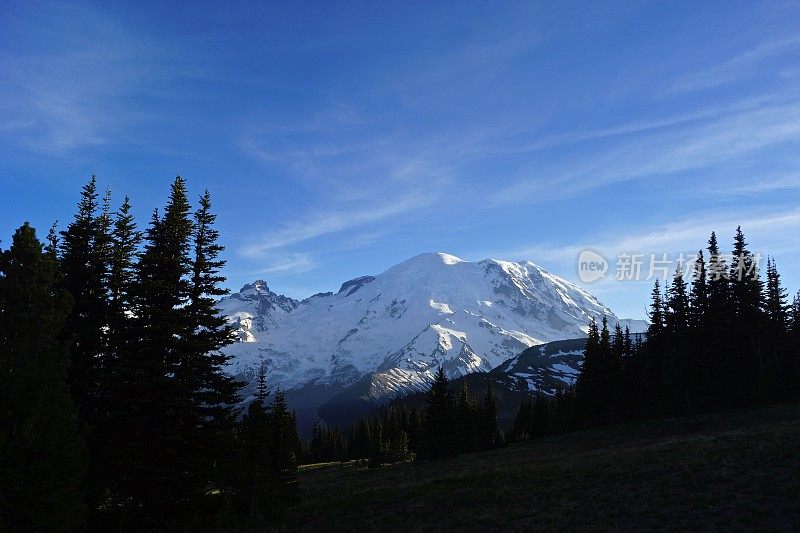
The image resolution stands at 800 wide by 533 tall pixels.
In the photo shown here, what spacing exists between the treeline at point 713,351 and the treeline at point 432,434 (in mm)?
20853

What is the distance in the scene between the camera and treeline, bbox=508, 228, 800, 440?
54781 mm

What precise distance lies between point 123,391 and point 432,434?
149 ft

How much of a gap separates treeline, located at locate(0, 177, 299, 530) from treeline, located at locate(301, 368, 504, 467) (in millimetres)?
36499

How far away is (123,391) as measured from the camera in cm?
2323

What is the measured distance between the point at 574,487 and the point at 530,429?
252 feet

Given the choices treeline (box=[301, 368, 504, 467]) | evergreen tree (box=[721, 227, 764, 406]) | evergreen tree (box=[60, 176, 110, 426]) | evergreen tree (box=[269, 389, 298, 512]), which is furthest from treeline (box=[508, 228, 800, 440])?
evergreen tree (box=[60, 176, 110, 426])

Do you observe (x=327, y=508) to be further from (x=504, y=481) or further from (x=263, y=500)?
(x=504, y=481)

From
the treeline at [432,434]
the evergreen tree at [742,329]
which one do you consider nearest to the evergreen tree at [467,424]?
the treeline at [432,434]

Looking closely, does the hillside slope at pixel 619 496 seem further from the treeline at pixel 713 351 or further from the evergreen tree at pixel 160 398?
the treeline at pixel 713 351

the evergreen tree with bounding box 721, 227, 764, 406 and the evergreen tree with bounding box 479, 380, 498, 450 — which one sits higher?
the evergreen tree with bounding box 721, 227, 764, 406

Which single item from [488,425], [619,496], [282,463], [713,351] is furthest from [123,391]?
[488,425]

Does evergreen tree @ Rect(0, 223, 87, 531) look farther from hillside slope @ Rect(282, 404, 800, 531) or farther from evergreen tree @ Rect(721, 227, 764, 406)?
evergreen tree @ Rect(721, 227, 764, 406)

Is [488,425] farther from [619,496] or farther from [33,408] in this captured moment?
[33,408]

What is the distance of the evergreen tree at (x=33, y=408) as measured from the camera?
1620 cm
